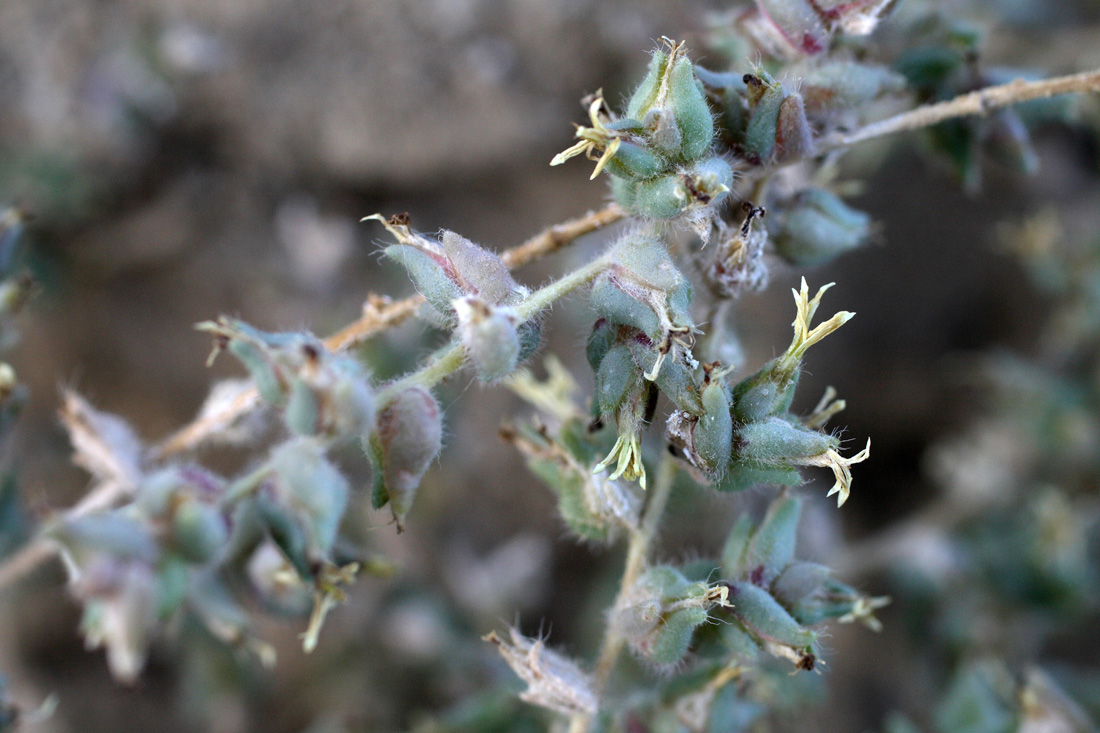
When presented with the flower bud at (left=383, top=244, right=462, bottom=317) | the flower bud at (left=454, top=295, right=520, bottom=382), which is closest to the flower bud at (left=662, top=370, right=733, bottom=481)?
the flower bud at (left=454, top=295, right=520, bottom=382)

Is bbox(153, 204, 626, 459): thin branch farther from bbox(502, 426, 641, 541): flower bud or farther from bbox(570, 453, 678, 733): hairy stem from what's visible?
bbox(570, 453, 678, 733): hairy stem

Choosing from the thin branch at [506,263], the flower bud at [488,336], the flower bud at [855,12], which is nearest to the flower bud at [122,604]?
the flower bud at [488,336]

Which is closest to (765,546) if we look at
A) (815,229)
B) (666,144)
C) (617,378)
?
(617,378)

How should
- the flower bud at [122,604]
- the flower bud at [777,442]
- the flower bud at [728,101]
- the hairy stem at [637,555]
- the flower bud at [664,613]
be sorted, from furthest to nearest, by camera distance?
the hairy stem at [637,555], the flower bud at [728,101], the flower bud at [664,613], the flower bud at [777,442], the flower bud at [122,604]

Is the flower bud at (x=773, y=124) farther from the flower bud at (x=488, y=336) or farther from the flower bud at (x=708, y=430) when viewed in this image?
the flower bud at (x=488, y=336)

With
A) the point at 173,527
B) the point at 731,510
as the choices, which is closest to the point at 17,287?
the point at 173,527

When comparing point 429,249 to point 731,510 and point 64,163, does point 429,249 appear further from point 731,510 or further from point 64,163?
point 64,163
